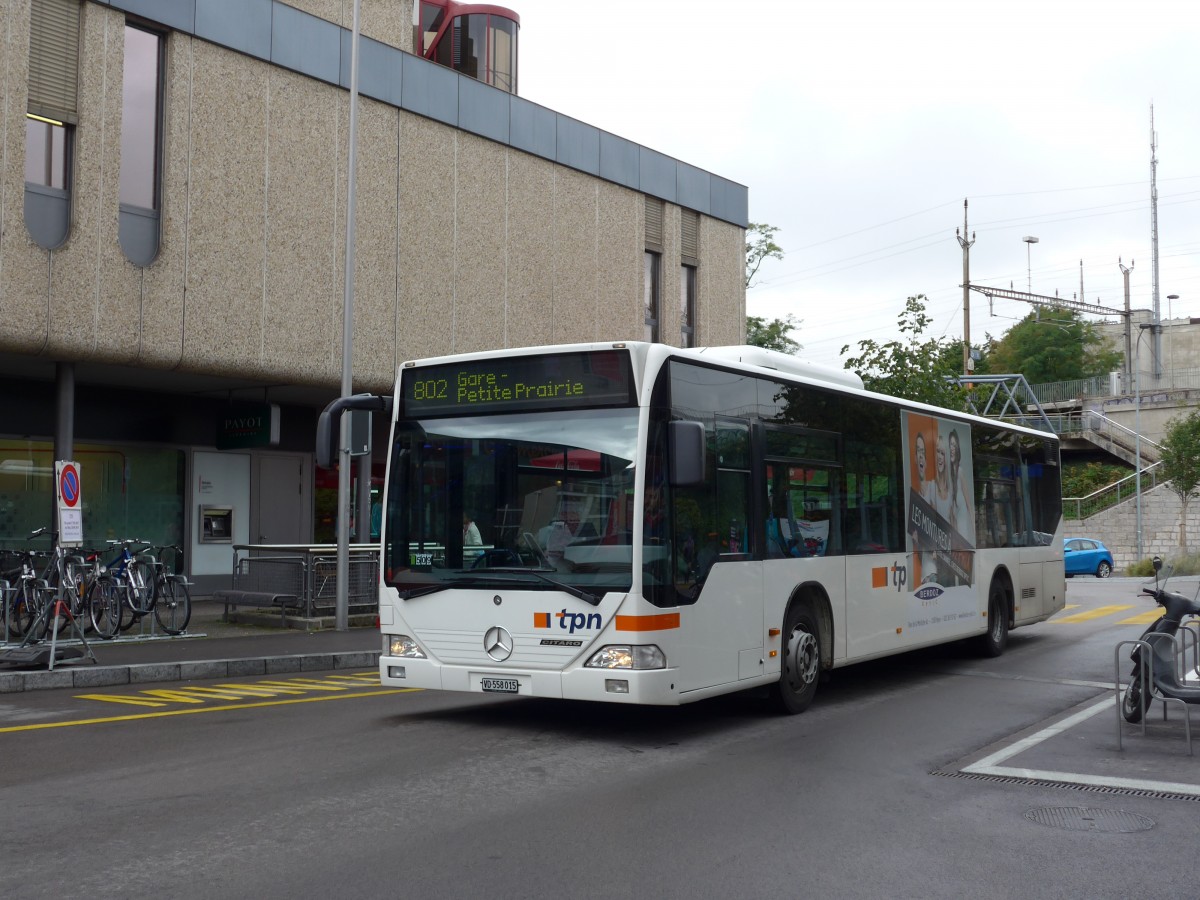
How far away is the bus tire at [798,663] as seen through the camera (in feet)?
33.9

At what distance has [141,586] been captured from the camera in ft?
56.3

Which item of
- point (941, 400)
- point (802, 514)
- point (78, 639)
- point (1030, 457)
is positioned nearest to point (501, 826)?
point (802, 514)

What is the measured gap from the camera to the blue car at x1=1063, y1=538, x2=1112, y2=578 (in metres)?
43.4

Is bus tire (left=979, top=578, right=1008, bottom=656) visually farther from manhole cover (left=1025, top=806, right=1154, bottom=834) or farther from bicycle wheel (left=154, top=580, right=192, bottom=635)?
bicycle wheel (left=154, top=580, right=192, bottom=635)

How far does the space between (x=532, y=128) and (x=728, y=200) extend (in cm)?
794

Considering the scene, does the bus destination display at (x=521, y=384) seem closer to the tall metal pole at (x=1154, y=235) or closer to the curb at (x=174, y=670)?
the curb at (x=174, y=670)

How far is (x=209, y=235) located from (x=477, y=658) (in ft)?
42.7

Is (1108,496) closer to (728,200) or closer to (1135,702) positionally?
(728,200)

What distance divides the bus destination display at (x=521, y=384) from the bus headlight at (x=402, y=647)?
1.75 m

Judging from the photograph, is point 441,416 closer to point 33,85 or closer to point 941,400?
point 33,85

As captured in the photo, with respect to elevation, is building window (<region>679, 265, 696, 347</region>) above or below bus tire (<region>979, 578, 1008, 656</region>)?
above

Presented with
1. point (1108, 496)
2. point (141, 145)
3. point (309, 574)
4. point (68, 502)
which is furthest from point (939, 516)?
point (1108, 496)

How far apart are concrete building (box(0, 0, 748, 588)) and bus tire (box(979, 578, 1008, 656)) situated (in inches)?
467

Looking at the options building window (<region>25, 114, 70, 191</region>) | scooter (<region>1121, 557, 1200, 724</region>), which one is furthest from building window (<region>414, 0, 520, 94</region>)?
scooter (<region>1121, 557, 1200, 724</region>)
